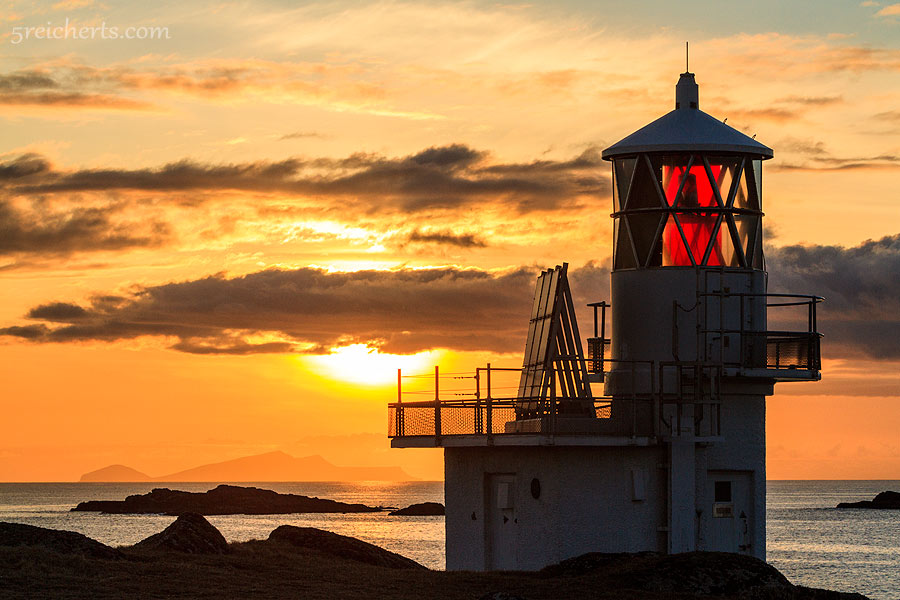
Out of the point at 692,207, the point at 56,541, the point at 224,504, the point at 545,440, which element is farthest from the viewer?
the point at 224,504

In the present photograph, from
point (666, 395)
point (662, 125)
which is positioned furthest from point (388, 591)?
point (662, 125)

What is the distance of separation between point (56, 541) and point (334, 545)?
269 inches

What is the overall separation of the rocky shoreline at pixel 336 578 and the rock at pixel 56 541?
21mm

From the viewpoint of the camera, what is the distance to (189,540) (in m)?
28.8

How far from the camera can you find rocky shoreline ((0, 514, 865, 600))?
22250 mm

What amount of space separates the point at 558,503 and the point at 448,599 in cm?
426

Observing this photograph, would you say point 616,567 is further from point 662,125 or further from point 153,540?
point 153,540

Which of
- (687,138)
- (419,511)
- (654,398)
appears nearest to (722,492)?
(654,398)

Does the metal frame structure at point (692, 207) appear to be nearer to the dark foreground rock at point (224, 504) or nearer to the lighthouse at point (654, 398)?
the lighthouse at point (654, 398)

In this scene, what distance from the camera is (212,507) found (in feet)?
589

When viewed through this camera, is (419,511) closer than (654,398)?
No

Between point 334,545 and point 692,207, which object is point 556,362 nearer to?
point 692,207

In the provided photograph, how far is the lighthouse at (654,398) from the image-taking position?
83.6ft

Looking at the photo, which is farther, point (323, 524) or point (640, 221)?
point (323, 524)
